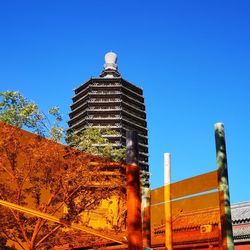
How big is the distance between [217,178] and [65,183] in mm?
5160

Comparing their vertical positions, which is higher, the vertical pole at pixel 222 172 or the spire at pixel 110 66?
the spire at pixel 110 66

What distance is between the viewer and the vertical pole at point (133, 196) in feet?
13.8

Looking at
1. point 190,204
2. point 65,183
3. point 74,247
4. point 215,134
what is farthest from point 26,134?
point 215,134

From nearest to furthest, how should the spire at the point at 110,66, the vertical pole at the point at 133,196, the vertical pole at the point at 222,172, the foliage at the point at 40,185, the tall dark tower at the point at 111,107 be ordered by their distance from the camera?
the vertical pole at the point at 133,196
the vertical pole at the point at 222,172
the foliage at the point at 40,185
the tall dark tower at the point at 111,107
the spire at the point at 110,66

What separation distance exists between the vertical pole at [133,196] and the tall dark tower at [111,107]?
146 ft

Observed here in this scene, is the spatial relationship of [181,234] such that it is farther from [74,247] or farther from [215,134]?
[215,134]

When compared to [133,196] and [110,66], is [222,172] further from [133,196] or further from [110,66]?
[110,66]

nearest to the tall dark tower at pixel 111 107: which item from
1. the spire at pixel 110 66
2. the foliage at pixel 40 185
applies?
the spire at pixel 110 66

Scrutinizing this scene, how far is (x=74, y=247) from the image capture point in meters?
10.1

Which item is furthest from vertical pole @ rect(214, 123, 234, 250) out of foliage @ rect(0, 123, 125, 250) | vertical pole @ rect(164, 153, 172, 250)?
foliage @ rect(0, 123, 125, 250)

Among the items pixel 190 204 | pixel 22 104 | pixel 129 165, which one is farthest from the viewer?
pixel 22 104

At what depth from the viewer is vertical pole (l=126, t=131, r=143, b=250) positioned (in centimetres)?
419

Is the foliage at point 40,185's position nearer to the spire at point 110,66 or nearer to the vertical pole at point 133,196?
the vertical pole at point 133,196

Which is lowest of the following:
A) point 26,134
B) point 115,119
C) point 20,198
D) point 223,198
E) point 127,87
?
point 223,198
